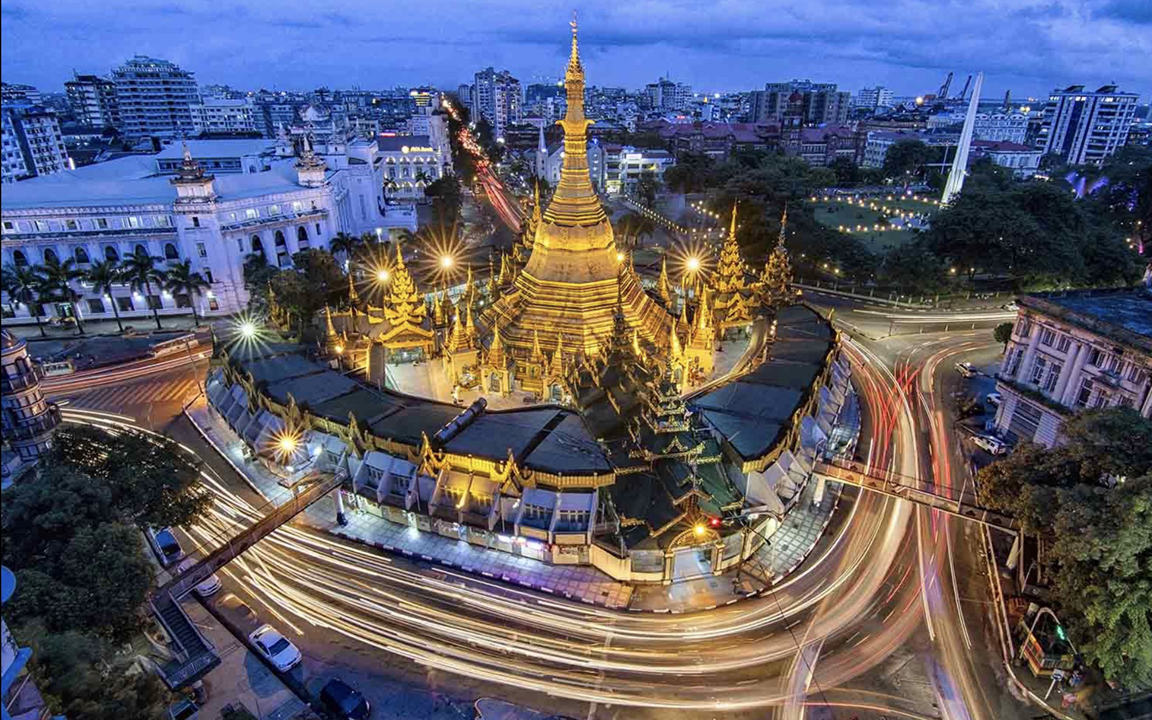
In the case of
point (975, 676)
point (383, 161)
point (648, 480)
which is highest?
point (383, 161)

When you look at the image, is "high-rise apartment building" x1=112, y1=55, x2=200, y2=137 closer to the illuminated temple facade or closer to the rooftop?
the illuminated temple facade

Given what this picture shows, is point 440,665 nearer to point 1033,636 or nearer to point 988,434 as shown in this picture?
point 1033,636

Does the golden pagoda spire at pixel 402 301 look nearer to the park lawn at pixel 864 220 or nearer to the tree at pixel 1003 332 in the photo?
the tree at pixel 1003 332

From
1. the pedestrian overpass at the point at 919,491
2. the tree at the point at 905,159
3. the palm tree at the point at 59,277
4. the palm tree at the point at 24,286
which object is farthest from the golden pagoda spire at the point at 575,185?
the tree at the point at 905,159

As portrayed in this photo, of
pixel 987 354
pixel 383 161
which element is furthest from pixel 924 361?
pixel 383 161

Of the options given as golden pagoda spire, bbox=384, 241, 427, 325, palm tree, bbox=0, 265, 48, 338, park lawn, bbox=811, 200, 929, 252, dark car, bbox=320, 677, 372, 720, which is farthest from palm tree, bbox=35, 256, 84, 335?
park lawn, bbox=811, 200, 929, 252

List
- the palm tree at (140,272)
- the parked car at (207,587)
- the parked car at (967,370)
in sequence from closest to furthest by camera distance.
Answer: the parked car at (207,587) → the parked car at (967,370) → the palm tree at (140,272)
